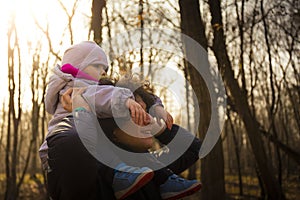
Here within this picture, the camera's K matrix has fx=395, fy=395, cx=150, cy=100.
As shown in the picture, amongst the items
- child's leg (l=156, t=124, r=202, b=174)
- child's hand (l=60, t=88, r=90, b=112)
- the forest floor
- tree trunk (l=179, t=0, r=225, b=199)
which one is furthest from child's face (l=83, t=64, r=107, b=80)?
the forest floor

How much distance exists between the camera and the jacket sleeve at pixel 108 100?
1.38m

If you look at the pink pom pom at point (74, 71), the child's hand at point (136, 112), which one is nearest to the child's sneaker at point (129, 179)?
the child's hand at point (136, 112)

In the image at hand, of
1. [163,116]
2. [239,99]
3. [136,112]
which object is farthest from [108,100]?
[239,99]

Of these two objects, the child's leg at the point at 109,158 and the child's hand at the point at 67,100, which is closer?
the child's leg at the point at 109,158

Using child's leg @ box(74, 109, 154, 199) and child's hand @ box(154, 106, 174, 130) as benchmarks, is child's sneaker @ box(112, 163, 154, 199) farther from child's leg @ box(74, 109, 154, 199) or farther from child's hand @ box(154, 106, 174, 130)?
child's hand @ box(154, 106, 174, 130)

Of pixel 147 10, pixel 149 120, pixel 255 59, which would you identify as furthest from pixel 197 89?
pixel 255 59

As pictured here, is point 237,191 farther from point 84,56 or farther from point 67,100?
point 67,100

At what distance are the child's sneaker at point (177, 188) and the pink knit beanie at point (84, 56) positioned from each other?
654mm

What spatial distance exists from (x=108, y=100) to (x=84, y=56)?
520 mm

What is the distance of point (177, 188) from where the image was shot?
1452 mm

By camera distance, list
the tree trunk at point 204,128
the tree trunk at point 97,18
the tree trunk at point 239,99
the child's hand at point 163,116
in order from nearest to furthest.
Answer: the child's hand at point 163,116
the tree trunk at point 204,128
the tree trunk at point 97,18
the tree trunk at point 239,99

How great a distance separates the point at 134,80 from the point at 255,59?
45.3 ft

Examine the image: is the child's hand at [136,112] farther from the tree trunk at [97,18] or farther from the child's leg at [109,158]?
the tree trunk at [97,18]

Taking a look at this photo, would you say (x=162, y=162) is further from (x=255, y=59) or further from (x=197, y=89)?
(x=255, y=59)
